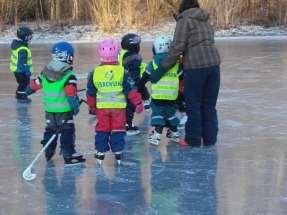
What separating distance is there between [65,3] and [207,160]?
19.0 metres

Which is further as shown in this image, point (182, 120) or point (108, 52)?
point (182, 120)

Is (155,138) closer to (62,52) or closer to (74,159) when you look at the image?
(74,159)

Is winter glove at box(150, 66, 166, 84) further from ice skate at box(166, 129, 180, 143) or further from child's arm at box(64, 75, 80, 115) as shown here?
child's arm at box(64, 75, 80, 115)

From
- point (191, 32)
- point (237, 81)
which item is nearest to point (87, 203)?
point (191, 32)

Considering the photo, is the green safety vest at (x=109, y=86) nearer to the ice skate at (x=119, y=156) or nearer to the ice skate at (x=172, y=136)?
the ice skate at (x=119, y=156)

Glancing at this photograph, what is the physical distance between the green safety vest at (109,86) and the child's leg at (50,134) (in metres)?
0.48

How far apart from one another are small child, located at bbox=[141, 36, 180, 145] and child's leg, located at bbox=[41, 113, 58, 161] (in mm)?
1186

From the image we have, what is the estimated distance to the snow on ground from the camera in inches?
826

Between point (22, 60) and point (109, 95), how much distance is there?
4334 millimetres

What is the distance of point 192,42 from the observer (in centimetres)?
655

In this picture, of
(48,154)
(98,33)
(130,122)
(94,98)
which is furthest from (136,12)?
(94,98)

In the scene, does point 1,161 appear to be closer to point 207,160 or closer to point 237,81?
point 207,160

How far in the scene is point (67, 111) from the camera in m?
6.00

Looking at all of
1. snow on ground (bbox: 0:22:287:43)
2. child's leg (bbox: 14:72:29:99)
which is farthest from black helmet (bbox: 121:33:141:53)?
snow on ground (bbox: 0:22:287:43)
